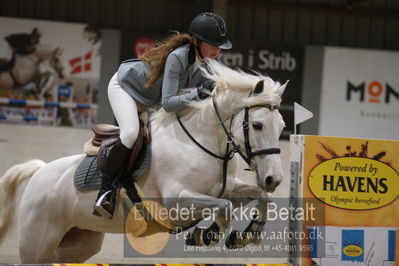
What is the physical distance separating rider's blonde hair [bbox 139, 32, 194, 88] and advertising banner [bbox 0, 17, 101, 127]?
15.0 feet

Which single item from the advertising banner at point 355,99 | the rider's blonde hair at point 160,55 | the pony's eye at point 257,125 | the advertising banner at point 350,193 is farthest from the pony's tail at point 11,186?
the advertising banner at point 355,99

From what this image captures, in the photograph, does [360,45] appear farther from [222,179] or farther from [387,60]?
[222,179]

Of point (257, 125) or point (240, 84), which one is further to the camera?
point (240, 84)

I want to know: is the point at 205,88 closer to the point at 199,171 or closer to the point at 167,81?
the point at 167,81

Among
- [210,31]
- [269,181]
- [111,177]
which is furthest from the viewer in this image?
[111,177]

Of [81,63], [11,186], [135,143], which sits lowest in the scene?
[11,186]

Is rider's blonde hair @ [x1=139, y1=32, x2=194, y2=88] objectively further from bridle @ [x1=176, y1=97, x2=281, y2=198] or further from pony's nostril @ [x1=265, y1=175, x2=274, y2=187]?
pony's nostril @ [x1=265, y1=175, x2=274, y2=187]

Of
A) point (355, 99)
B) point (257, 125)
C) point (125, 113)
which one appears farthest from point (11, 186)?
point (355, 99)

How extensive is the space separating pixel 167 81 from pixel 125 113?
281 mm

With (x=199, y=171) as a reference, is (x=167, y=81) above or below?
above

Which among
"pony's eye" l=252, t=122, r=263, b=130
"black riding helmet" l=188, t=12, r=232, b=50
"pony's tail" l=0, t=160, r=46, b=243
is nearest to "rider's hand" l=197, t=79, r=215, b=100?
"black riding helmet" l=188, t=12, r=232, b=50

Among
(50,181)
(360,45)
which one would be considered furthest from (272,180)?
(360,45)

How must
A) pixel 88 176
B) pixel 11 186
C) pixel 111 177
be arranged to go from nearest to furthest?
pixel 111 177 < pixel 88 176 < pixel 11 186

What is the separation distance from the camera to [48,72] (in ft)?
24.7
